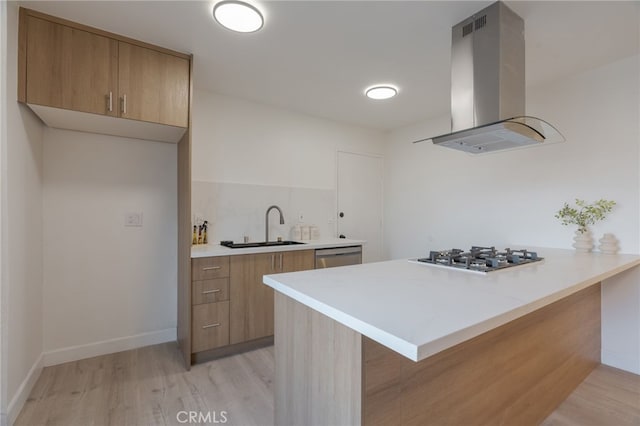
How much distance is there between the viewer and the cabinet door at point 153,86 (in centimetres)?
199

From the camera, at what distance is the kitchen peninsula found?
881 millimetres

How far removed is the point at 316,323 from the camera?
1139 mm

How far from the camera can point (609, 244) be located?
217 cm

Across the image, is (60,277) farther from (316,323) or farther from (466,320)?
(466,320)

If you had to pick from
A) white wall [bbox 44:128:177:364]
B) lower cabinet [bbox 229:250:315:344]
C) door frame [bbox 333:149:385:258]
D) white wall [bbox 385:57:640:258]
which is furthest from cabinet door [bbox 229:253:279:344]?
white wall [bbox 385:57:640:258]

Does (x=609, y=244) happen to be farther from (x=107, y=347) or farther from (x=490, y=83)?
(x=107, y=347)

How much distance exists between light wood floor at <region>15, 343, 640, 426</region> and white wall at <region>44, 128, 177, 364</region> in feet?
0.81

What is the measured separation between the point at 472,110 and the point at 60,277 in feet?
10.5

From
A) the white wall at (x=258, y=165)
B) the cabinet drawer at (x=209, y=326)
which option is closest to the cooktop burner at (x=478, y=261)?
the cabinet drawer at (x=209, y=326)

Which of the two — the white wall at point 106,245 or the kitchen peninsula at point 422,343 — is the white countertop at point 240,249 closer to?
the white wall at point 106,245

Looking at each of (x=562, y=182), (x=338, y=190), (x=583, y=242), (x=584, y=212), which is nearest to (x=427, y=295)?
(x=583, y=242)

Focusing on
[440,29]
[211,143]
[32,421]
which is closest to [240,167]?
[211,143]

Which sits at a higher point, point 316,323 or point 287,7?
point 287,7

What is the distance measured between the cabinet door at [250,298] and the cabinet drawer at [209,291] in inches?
2.3
